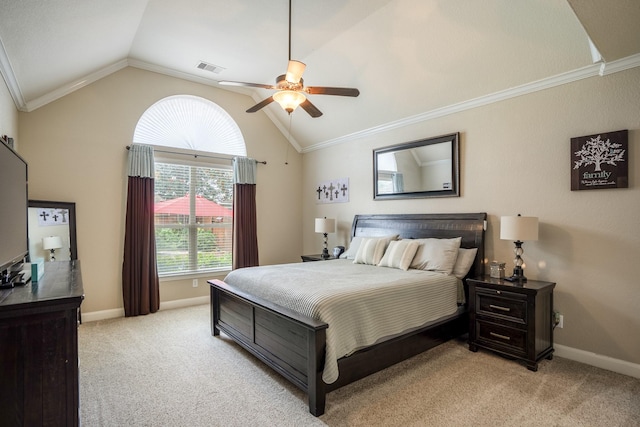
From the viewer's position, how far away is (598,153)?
2.95 meters

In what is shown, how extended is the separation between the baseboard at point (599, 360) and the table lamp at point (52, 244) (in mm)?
5590

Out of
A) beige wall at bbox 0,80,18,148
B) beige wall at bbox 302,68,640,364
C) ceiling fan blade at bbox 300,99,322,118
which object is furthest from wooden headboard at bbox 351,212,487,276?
beige wall at bbox 0,80,18,148

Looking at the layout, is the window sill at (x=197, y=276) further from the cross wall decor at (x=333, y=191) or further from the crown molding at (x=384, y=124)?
the crown molding at (x=384, y=124)

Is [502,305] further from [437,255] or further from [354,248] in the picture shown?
[354,248]

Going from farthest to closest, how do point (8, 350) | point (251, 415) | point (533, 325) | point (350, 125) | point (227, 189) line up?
point (227, 189)
point (350, 125)
point (533, 325)
point (251, 415)
point (8, 350)

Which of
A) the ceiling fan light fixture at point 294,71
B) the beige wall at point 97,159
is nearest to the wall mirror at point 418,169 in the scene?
the ceiling fan light fixture at point 294,71

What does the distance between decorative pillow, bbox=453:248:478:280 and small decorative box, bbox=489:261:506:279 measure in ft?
0.79

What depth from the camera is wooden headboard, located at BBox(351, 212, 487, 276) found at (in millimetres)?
3699

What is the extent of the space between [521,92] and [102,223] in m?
5.30

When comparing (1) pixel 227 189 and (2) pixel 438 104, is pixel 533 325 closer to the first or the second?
(2) pixel 438 104

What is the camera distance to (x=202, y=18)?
3.49 metres

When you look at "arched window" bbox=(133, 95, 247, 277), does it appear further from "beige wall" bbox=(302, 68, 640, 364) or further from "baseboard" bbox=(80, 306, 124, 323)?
"beige wall" bbox=(302, 68, 640, 364)

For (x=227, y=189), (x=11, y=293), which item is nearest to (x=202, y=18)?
(x=227, y=189)

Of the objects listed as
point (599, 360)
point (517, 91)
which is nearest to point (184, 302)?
point (599, 360)
